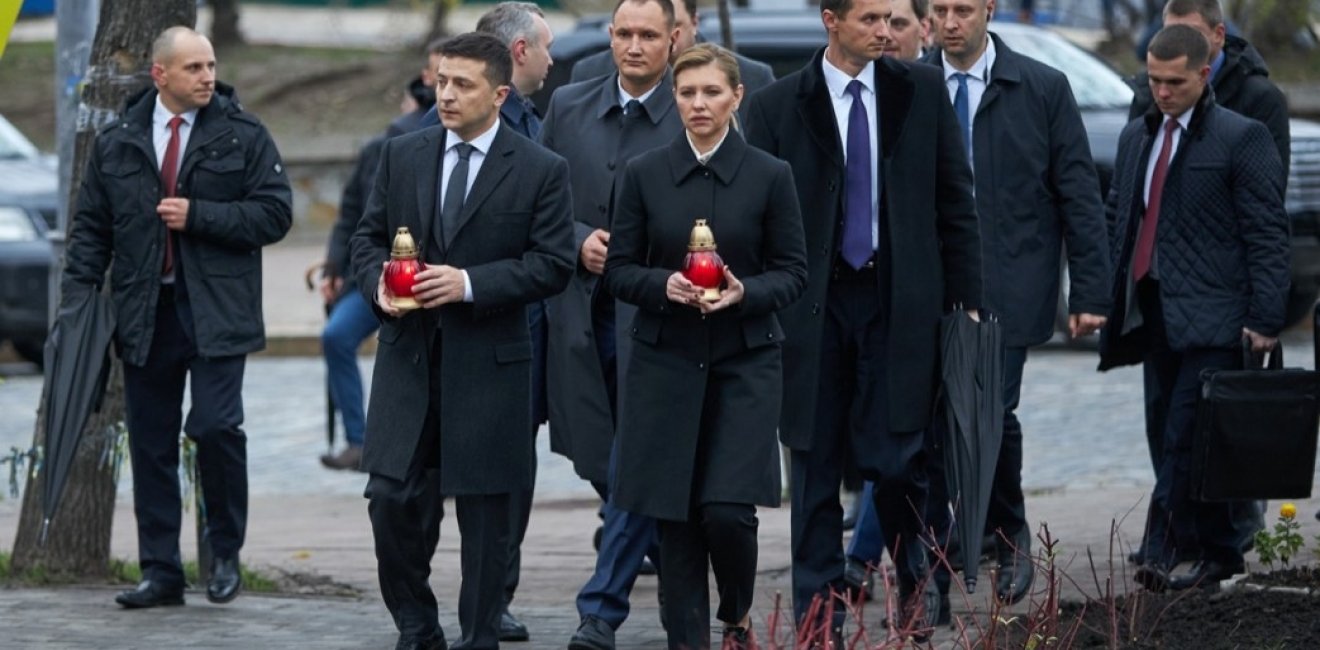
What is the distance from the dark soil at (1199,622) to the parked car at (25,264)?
1025 centimetres

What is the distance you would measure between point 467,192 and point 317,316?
11.6 m

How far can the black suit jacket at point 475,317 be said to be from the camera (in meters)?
7.05

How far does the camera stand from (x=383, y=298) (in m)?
6.87

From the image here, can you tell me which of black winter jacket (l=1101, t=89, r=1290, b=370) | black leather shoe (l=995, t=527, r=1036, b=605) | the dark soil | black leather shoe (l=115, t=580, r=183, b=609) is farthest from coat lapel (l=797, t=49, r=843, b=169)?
black leather shoe (l=115, t=580, r=183, b=609)

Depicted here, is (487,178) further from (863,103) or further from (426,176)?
(863,103)

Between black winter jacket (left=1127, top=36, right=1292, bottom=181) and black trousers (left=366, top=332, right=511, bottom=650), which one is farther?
black winter jacket (left=1127, top=36, right=1292, bottom=181)

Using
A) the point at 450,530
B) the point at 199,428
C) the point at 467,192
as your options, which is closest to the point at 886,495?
the point at 467,192

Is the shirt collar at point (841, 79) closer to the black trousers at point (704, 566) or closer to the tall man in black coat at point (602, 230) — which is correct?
the tall man in black coat at point (602, 230)

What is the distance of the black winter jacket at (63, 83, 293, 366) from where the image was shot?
8.27 metres

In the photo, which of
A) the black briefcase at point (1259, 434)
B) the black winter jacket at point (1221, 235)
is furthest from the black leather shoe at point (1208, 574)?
the black winter jacket at point (1221, 235)

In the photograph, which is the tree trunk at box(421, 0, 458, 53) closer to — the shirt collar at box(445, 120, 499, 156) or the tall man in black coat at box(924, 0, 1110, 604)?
the tall man in black coat at box(924, 0, 1110, 604)

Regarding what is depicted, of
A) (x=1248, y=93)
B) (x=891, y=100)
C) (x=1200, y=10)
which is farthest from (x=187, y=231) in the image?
(x=1248, y=93)

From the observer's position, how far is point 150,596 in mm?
8375

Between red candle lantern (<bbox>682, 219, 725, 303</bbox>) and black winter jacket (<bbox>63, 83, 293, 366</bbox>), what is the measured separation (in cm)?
225
